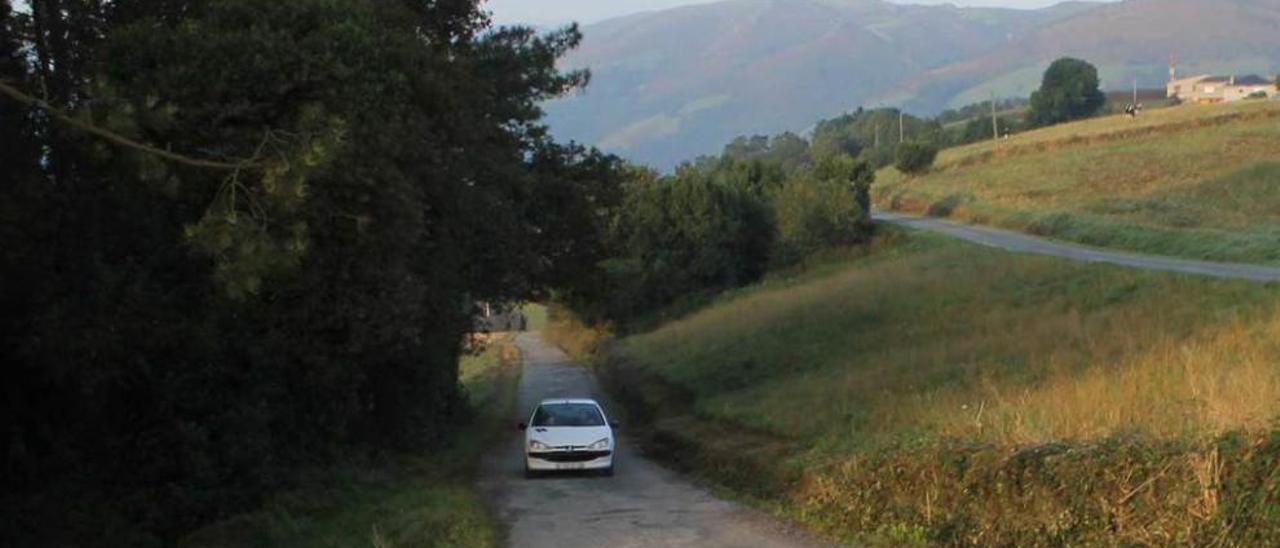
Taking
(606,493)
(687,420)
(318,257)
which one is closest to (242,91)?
(318,257)

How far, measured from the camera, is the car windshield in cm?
2742

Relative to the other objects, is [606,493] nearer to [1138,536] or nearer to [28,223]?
[28,223]

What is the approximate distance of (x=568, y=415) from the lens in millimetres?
27734

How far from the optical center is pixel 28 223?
691 inches

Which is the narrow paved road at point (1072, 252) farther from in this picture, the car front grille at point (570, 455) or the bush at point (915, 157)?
the bush at point (915, 157)

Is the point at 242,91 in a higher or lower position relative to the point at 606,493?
higher

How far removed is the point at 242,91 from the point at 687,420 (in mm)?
15573

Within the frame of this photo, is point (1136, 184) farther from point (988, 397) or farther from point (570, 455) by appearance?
point (988, 397)

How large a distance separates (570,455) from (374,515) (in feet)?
21.0

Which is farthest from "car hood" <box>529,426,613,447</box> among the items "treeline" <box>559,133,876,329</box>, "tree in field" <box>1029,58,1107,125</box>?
"tree in field" <box>1029,58,1107,125</box>

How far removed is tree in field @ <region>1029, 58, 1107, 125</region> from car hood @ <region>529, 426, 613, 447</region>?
136121 mm

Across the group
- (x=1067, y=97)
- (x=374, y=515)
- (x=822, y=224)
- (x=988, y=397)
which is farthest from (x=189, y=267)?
(x=1067, y=97)

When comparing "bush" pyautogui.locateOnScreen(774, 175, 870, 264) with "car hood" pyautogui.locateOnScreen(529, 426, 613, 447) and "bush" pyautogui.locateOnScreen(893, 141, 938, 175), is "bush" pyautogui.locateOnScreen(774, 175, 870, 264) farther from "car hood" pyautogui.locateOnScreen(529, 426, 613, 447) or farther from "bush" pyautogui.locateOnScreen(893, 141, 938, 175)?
"car hood" pyautogui.locateOnScreen(529, 426, 613, 447)

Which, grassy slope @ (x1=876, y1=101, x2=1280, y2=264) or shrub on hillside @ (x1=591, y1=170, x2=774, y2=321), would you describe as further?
shrub on hillside @ (x1=591, y1=170, x2=774, y2=321)
